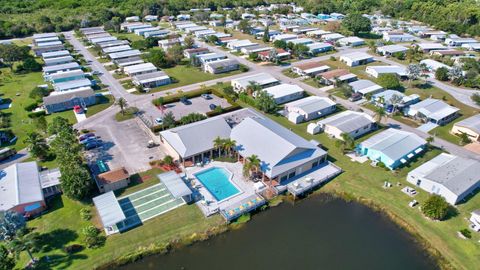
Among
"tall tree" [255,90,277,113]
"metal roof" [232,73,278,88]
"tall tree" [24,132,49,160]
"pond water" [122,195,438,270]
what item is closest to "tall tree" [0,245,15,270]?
"pond water" [122,195,438,270]

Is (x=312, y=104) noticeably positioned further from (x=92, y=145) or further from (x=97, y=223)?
(x=97, y=223)

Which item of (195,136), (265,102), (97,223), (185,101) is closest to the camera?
(97,223)

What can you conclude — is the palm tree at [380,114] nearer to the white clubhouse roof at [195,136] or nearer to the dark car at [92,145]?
the white clubhouse roof at [195,136]

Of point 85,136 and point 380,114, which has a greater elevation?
point 380,114

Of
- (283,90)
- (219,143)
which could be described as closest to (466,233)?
(219,143)

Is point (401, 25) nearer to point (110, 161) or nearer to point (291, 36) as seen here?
point (291, 36)

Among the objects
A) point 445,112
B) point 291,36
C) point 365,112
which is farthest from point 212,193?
point 291,36

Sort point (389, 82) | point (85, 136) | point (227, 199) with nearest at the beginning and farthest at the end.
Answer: point (227, 199) → point (85, 136) → point (389, 82)
